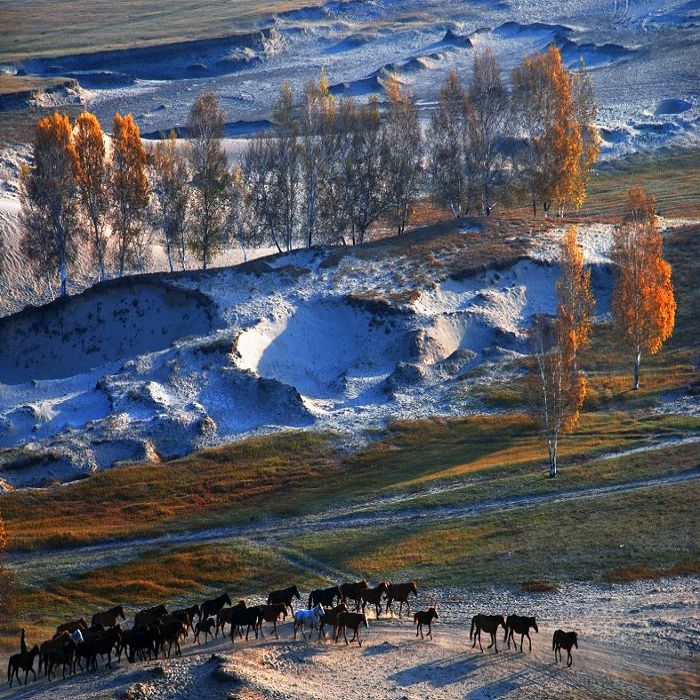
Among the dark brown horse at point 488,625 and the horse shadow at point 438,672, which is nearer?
the horse shadow at point 438,672

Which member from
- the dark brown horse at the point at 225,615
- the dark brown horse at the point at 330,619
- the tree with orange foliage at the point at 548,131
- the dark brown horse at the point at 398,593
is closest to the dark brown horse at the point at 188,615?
the dark brown horse at the point at 225,615

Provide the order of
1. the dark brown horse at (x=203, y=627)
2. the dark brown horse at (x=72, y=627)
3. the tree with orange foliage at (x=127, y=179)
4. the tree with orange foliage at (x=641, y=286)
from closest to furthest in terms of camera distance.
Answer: the dark brown horse at (x=203, y=627) → the dark brown horse at (x=72, y=627) → the tree with orange foliage at (x=641, y=286) → the tree with orange foliage at (x=127, y=179)

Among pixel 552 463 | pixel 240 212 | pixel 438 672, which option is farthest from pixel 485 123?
pixel 438 672

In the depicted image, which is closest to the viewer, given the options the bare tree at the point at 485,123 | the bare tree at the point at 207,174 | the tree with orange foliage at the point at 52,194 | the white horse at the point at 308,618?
the white horse at the point at 308,618

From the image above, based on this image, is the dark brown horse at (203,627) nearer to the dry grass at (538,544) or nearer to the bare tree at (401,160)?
the dry grass at (538,544)

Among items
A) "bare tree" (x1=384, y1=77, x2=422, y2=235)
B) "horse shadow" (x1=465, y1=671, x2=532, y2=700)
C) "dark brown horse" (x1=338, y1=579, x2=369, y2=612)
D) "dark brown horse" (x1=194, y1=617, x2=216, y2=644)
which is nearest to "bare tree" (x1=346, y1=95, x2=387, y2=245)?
"bare tree" (x1=384, y1=77, x2=422, y2=235)

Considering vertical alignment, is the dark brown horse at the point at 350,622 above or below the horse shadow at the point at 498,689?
above
